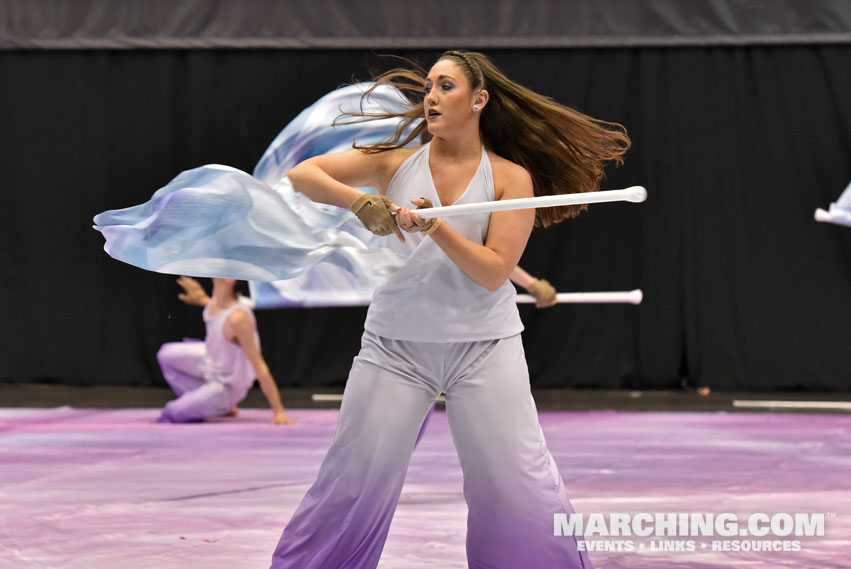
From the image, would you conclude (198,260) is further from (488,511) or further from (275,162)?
(275,162)

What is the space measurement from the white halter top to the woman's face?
116mm

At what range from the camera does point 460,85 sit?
256 centimetres

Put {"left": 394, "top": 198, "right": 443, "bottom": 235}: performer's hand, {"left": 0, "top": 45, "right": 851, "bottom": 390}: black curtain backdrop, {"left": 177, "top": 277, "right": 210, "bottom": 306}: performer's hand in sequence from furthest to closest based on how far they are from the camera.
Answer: {"left": 0, "top": 45, "right": 851, "bottom": 390}: black curtain backdrop → {"left": 177, "top": 277, "right": 210, "bottom": 306}: performer's hand → {"left": 394, "top": 198, "right": 443, "bottom": 235}: performer's hand

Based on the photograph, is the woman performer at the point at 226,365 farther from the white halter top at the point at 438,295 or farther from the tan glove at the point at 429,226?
the tan glove at the point at 429,226

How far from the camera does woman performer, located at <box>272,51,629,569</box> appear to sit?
2.39 m

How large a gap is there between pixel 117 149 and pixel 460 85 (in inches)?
245

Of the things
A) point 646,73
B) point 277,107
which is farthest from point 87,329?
point 646,73

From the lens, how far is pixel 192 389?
6.81 metres

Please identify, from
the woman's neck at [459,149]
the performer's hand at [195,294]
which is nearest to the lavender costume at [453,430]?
the woman's neck at [459,149]

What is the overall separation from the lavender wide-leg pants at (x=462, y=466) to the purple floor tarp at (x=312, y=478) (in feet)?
0.29

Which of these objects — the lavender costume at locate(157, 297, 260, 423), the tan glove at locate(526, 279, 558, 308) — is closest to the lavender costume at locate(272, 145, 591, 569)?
the tan glove at locate(526, 279, 558, 308)

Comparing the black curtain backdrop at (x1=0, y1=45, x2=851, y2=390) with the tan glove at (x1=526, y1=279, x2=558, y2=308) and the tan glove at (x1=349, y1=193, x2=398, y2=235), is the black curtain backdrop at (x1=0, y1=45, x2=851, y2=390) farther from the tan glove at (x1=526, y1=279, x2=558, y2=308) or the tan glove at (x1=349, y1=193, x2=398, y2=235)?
the tan glove at (x1=349, y1=193, x2=398, y2=235)

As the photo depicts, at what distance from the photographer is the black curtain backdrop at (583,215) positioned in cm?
777

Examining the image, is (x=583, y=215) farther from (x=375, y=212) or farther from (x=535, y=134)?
(x=375, y=212)
